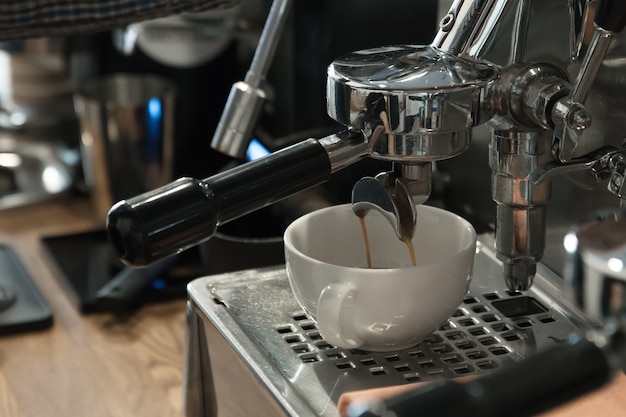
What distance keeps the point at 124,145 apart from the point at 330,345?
0.48 metres

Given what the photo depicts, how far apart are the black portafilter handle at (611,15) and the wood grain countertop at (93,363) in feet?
0.94

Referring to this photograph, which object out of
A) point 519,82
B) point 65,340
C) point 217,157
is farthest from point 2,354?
point 519,82

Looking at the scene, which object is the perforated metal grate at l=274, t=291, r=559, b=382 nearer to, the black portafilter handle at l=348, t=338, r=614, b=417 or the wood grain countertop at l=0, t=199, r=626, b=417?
the wood grain countertop at l=0, t=199, r=626, b=417

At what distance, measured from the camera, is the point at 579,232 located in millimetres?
281

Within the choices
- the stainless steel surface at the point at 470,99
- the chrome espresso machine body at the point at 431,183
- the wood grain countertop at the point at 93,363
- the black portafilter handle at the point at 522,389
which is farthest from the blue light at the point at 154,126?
the black portafilter handle at the point at 522,389

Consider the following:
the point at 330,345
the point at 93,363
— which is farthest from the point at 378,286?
the point at 93,363

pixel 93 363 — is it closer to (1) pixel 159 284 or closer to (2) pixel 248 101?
(1) pixel 159 284

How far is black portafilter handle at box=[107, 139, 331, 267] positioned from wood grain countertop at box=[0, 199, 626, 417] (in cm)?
17

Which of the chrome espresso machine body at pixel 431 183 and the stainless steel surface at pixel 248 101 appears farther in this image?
the stainless steel surface at pixel 248 101

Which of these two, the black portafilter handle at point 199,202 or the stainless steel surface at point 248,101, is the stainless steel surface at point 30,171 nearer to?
the stainless steel surface at point 248,101

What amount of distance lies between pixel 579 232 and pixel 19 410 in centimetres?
48

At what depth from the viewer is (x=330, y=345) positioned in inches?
20.1

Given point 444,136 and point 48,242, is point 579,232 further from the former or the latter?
point 48,242

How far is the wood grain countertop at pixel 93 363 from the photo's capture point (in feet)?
Answer: 2.17
